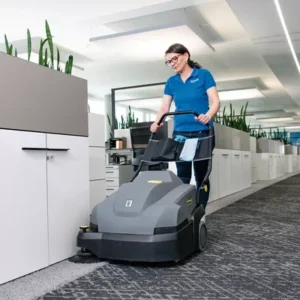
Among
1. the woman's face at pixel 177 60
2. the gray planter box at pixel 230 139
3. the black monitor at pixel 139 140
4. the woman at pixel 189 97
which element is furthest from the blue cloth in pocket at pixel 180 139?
the gray planter box at pixel 230 139

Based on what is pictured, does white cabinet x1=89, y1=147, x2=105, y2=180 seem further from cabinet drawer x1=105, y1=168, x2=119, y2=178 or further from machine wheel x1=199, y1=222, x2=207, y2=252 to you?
cabinet drawer x1=105, y1=168, x2=119, y2=178

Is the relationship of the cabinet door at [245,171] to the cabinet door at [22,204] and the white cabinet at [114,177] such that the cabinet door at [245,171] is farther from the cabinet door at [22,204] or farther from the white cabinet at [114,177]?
the cabinet door at [22,204]

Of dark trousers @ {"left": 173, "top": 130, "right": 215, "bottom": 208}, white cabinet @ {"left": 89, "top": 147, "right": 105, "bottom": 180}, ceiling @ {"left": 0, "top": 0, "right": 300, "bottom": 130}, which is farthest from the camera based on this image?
ceiling @ {"left": 0, "top": 0, "right": 300, "bottom": 130}

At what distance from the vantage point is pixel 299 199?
4.75m

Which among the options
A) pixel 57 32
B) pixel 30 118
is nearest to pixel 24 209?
pixel 30 118

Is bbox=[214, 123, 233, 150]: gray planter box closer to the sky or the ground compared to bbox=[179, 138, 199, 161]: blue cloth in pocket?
closer to the sky

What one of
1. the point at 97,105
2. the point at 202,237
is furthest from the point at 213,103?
the point at 97,105

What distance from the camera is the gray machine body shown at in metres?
1.74

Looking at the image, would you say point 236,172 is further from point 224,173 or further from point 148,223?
point 148,223

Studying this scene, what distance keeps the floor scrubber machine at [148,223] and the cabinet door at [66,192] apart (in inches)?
4.8

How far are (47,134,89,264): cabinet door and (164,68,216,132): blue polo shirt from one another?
0.60 meters

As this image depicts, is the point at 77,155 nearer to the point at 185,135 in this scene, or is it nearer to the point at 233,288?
the point at 185,135

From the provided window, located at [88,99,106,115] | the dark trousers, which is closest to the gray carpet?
the dark trousers

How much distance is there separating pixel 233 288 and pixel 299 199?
11.8 ft
